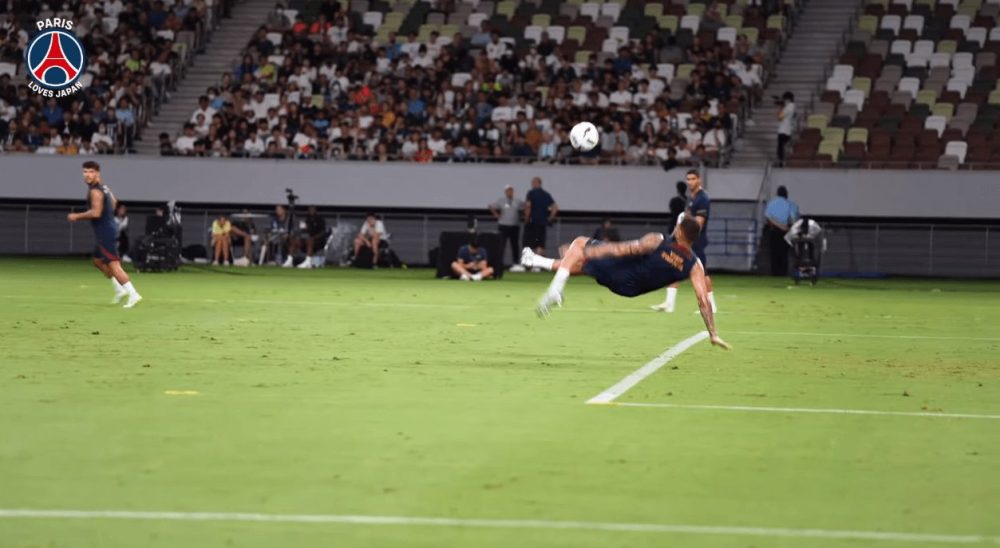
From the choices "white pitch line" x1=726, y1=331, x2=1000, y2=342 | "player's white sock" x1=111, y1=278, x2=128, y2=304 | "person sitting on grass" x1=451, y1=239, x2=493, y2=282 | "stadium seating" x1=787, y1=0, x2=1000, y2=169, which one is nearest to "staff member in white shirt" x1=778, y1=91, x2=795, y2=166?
"stadium seating" x1=787, y1=0, x2=1000, y2=169

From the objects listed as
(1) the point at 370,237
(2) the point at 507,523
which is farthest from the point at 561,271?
(1) the point at 370,237

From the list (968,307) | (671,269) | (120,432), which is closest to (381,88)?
(968,307)

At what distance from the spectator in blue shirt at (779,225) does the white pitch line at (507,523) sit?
91.8 ft

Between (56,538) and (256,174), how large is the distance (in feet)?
110

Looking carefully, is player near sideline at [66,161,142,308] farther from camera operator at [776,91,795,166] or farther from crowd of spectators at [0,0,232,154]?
camera operator at [776,91,795,166]

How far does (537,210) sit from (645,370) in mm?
21724

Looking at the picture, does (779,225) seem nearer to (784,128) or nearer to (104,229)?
(784,128)

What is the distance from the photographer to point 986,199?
3669 centimetres

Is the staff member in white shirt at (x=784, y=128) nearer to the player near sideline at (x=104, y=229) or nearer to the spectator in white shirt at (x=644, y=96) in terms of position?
the spectator in white shirt at (x=644, y=96)

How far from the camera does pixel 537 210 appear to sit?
120ft

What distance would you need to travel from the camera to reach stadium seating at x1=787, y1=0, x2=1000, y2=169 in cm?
3744

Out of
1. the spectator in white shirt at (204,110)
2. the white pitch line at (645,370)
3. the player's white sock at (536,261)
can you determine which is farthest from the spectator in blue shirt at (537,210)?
the player's white sock at (536,261)

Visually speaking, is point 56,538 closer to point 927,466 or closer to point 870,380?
point 927,466

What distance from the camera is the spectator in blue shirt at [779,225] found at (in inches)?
1409
